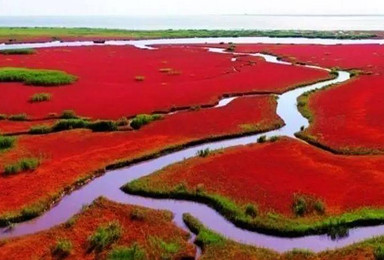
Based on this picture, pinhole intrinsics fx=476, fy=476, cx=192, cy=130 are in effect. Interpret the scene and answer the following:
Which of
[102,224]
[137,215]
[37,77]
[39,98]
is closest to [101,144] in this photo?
[137,215]

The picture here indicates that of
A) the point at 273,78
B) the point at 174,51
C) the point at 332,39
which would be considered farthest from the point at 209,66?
the point at 332,39

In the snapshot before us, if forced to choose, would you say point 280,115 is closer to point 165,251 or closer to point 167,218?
point 167,218

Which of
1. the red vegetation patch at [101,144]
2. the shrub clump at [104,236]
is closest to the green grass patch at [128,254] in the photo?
the shrub clump at [104,236]

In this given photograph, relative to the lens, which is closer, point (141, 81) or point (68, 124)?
point (68, 124)

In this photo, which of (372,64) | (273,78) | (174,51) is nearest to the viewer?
(273,78)

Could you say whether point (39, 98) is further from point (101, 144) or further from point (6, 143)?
point (101, 144)

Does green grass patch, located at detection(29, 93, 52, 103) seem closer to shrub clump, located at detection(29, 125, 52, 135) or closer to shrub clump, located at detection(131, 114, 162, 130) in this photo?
shrub clump, located at detection(29, 125, 52, 135)

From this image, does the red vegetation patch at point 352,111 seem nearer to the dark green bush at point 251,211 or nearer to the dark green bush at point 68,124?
the dark green bush at point 251,211
